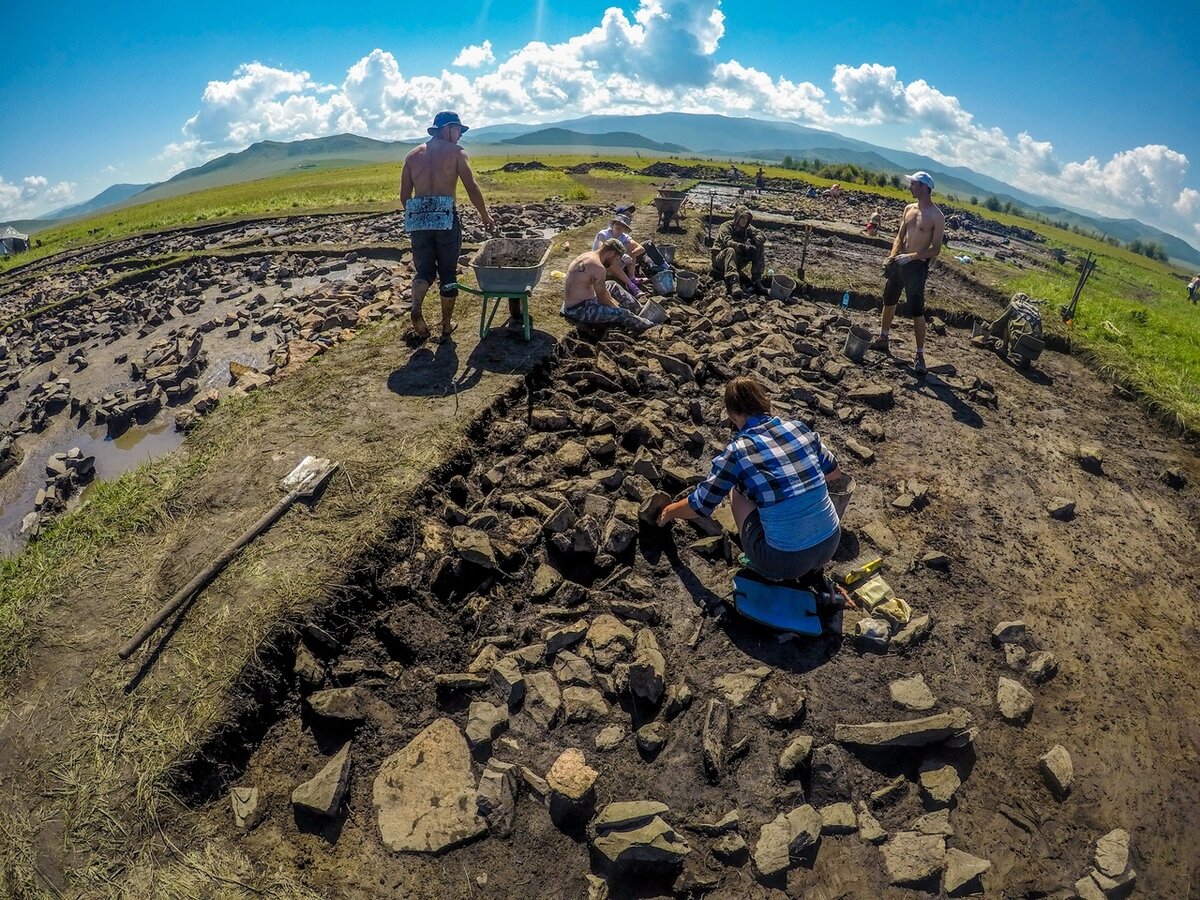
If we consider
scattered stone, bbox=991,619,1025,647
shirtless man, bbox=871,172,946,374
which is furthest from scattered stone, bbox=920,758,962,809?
shirtless man, bbox=871,172,946,374

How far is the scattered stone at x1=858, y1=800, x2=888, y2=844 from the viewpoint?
3025 mm

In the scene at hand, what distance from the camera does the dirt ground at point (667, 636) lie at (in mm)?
2984

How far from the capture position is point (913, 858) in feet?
9.59

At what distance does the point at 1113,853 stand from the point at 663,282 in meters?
9.03

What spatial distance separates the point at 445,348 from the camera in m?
7.25

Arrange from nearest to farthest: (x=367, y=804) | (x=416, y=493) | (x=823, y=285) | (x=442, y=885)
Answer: (x=442, y=885)
(x=367, y=804)
(x=416, y=493)
(x=823, y=285)

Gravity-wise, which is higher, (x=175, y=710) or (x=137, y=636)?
(x=137, y=636)

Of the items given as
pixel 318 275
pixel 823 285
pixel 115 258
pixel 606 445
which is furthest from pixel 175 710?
pixel 115 258

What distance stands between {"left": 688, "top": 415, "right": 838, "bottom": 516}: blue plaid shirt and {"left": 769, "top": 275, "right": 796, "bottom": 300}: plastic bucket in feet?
24.0

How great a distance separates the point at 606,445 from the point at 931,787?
3645mm

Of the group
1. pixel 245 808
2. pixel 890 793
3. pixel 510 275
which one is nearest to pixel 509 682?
pixel 245 808

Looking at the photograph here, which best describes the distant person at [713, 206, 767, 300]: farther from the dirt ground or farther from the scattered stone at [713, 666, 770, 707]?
the scattered stone at [713, 666, 770, 707]

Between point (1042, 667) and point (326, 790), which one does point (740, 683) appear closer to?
point (1042, 667)

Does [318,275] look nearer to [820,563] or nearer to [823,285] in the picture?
[823,285]
